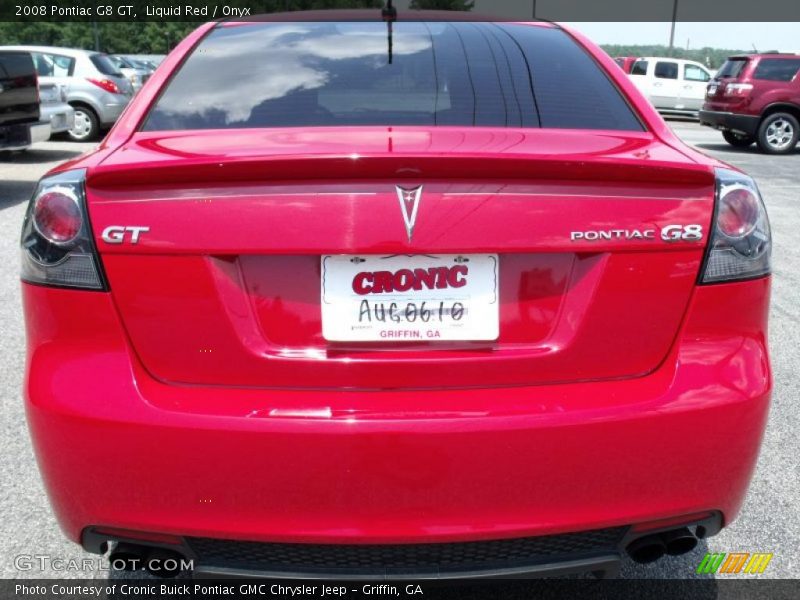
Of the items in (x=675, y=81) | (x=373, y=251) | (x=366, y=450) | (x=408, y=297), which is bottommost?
(x=675, y=81)

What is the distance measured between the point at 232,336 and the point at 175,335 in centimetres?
13

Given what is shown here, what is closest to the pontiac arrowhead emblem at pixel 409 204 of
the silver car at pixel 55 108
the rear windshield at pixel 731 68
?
the silver car at pixel 55 108

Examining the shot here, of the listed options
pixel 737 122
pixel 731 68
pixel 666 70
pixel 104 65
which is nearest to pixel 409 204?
pixel 104 65

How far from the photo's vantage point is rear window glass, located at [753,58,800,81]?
15.8 metres

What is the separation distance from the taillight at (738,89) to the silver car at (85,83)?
1118cm

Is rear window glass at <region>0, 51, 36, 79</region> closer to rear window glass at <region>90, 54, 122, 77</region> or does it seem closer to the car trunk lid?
rear window glass at <region>90, 54, 122, 77</region>

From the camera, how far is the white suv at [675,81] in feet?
82.1

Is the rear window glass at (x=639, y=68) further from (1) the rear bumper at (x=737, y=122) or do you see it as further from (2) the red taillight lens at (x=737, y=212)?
(2) the red taillight lens at (x=737, y=212)

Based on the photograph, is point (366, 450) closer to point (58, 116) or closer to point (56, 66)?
point (58, 116)

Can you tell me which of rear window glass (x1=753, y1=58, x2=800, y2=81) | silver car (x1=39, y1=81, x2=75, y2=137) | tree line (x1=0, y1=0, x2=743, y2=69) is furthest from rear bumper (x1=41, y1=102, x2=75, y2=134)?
tree line (x1=0, y1=0, x2=743, y2=69)

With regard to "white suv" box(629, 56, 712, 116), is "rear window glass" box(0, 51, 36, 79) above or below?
above

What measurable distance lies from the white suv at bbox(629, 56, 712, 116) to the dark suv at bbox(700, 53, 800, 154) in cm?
902

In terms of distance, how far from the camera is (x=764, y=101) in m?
15.8

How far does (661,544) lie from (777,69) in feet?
52.9
